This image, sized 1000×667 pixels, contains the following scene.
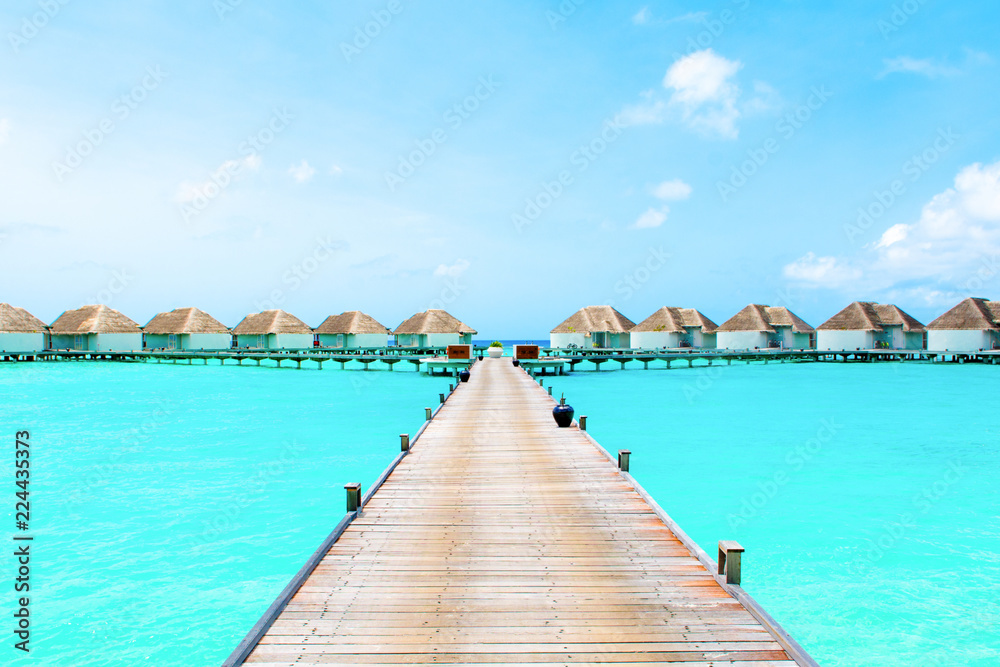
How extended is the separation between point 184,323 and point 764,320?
2418 inches

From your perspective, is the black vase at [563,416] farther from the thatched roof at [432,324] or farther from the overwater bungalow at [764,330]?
the overwater bungalow at [764,330]

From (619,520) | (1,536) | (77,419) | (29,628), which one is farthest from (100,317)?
(619,520)

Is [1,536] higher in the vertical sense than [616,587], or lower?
lower

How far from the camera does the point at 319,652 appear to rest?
13.3ft

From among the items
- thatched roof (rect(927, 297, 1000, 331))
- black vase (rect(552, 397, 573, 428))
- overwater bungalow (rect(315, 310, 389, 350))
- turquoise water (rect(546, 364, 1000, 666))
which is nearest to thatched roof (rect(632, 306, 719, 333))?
thatched roof (rect(927, 297, 1000, 331))

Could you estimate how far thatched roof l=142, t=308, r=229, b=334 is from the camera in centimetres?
5694

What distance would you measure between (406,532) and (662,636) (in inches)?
131

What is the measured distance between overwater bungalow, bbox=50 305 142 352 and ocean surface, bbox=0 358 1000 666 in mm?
32770

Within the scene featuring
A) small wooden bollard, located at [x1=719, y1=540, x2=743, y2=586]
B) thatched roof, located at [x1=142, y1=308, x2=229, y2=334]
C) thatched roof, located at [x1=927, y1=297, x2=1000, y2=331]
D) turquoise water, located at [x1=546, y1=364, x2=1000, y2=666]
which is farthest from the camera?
thatched roof, located at [x1=142, y1=308, x2=229, y2=334]

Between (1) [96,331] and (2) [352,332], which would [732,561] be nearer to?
(2) [352,332]

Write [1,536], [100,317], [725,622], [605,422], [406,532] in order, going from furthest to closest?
[100,317]
[605,422]
[1,536]
[406,532]
[725,622]

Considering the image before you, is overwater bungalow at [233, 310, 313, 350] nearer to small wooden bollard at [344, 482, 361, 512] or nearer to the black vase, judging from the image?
the black vase

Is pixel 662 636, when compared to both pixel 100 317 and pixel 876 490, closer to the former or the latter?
pixel 876 490

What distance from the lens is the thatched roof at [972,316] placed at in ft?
165
